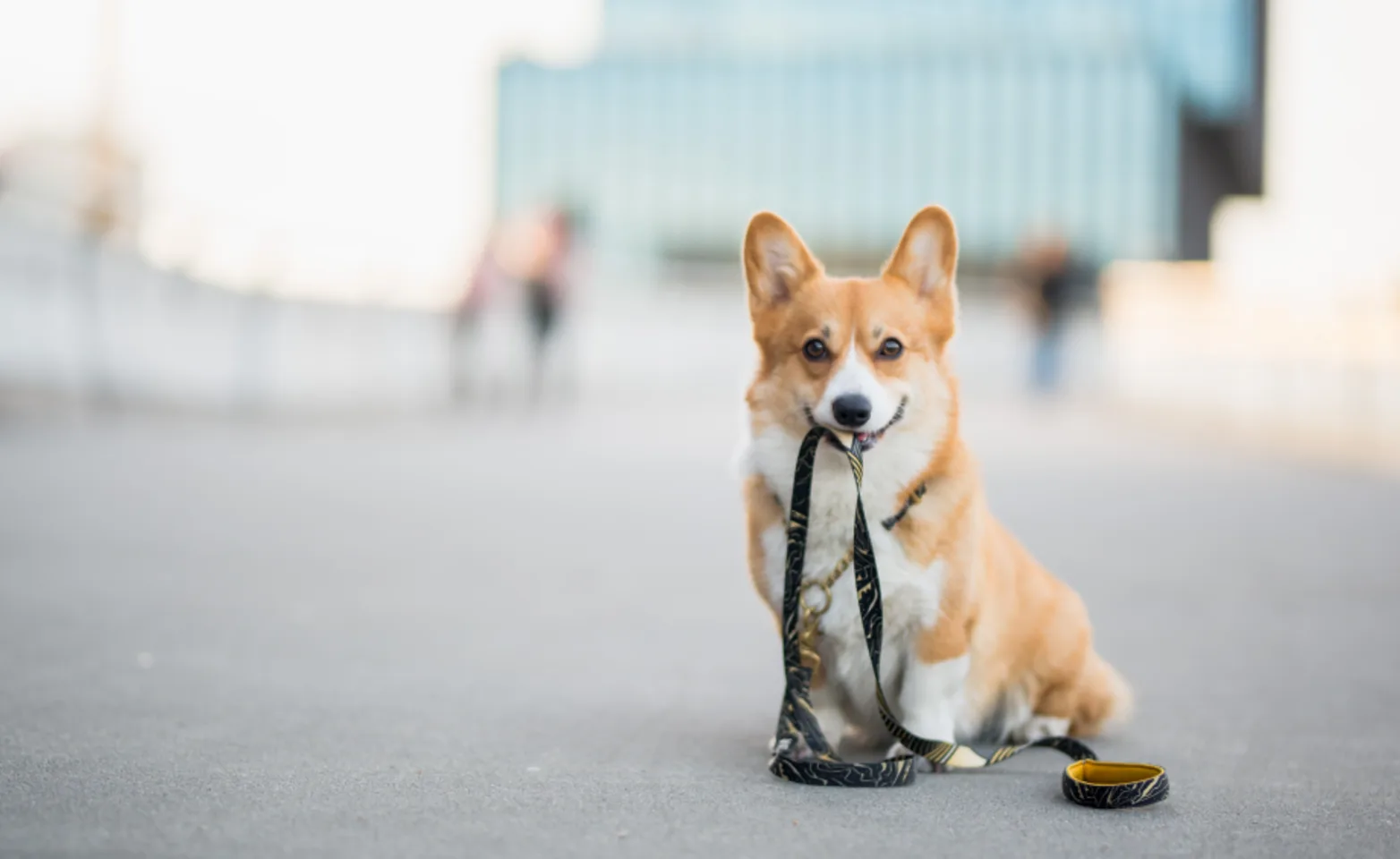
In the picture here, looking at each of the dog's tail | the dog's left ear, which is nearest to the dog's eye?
the dog's left ear

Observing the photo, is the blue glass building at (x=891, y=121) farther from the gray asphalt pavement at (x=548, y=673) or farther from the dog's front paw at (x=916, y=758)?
the dog's front paw at (x=916, y=758)

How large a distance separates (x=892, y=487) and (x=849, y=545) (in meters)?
0.16

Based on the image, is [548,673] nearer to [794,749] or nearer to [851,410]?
[794,749]

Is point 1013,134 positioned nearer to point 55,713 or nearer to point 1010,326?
point 1010,326

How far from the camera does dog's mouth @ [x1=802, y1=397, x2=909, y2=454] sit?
3012 mm

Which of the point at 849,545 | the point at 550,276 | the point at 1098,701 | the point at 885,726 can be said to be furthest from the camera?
the point at 550,276

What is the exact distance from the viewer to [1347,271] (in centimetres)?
1684

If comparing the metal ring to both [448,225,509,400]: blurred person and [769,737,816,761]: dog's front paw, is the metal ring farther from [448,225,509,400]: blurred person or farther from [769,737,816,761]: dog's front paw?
[448,225,509,400]: blurred person

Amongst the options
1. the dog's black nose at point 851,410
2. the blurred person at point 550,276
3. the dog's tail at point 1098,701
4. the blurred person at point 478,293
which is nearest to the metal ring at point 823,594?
the dog's black nose at point 851,410

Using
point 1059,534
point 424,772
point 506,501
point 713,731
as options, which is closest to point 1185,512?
point 1059,534

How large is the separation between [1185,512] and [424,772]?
6723mm

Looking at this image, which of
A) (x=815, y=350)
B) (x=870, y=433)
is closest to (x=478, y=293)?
(x=815, y=350)

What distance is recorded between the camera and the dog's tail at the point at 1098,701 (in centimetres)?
344

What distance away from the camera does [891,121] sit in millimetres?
74750
